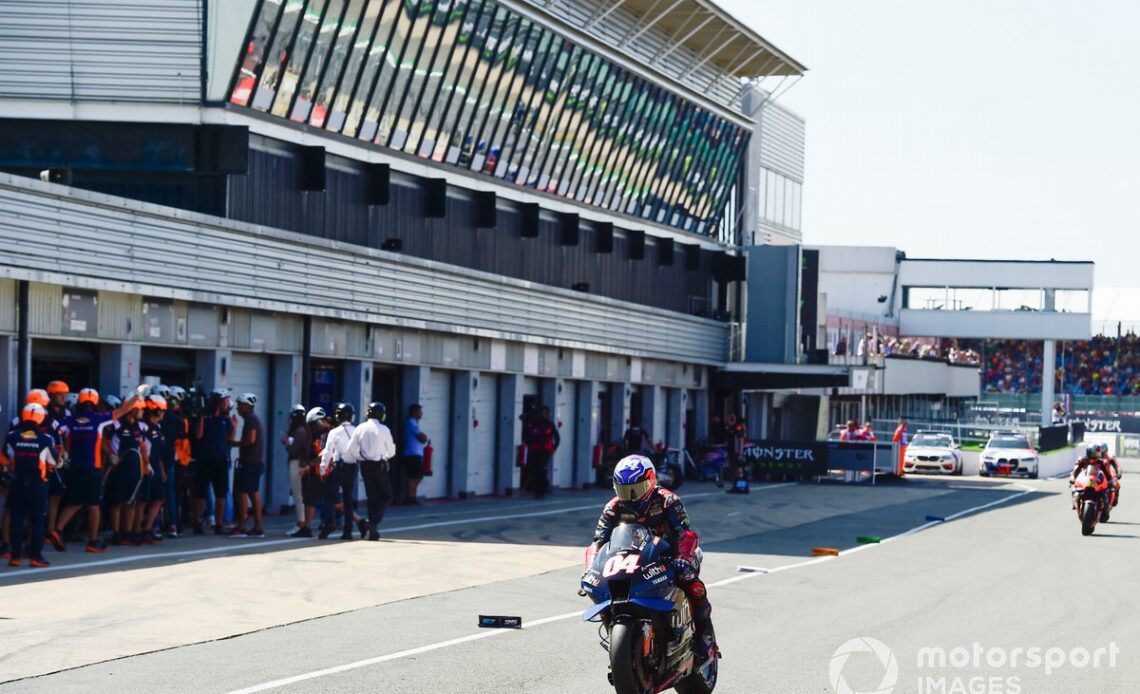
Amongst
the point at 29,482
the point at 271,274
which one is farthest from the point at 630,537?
the point at 271,274

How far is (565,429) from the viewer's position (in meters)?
41.9

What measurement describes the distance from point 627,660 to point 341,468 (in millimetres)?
12955

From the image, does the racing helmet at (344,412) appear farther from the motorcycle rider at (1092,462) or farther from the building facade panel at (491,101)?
the motorcycle rider at (1092,462)

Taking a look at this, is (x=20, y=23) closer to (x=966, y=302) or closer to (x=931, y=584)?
(x=931, y=584)

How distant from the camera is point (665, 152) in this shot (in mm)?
47594

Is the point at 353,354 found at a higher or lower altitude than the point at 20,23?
lower

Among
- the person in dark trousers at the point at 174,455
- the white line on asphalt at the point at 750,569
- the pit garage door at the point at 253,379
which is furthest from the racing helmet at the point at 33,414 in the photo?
the pit garage door at the point at 253,379

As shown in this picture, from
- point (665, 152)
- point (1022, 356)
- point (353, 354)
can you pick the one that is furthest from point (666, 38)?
point (1022, 356)

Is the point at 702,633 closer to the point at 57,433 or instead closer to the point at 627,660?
the point at 627,660

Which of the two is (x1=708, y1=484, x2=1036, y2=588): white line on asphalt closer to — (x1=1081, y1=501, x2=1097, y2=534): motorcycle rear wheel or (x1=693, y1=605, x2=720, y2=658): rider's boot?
(x1=1081, y1=501, x2=1097, y2=534): motorcycle rear wheel

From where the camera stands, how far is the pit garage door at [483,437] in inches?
1417

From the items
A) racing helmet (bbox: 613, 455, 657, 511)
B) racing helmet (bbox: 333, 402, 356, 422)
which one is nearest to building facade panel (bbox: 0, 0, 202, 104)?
racing helmet (bbox: 333, 402, 356, 422)

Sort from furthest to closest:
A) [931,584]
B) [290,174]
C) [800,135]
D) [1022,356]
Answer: [1022,356] → [800,135] → [290,174] → [931,584]

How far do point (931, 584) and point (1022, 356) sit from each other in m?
96.1
